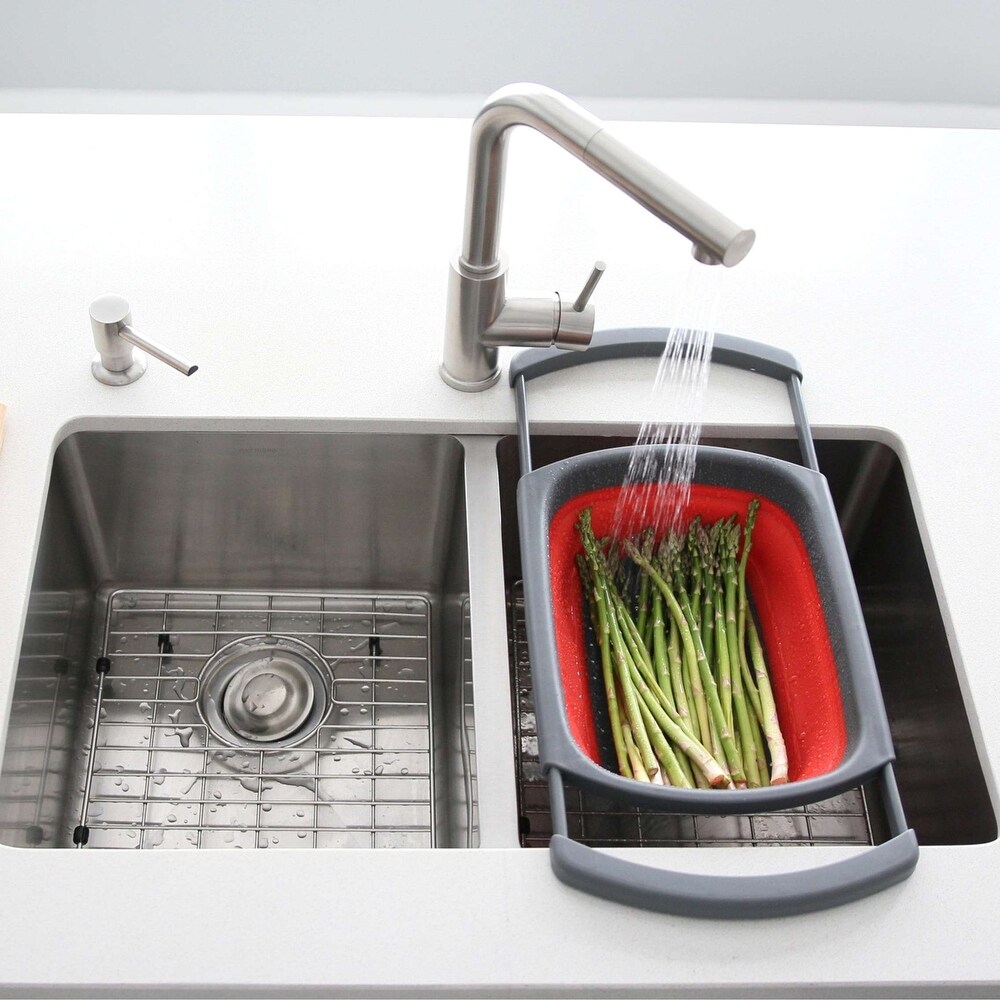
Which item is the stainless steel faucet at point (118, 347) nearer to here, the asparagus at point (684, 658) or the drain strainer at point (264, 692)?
the drain strainer at point (264, 692)

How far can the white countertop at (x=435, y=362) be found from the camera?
2.86 feet

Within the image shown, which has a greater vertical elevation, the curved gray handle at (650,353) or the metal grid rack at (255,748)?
the curved gray handle at (650,353)

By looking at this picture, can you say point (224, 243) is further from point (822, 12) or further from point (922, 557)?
point (822, 12)

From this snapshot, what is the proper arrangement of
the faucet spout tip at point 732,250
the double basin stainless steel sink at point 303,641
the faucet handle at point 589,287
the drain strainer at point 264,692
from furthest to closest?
the drain strainer at point 264,692 → the double basin stainless steel sink at point 303,641 → the faucet handle at point 589,287 → the faucet spout tip at point 732,250

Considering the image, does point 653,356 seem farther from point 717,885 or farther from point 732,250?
point 717,885

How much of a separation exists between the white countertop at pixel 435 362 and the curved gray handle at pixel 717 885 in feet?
0.05

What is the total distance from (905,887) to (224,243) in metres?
1.00

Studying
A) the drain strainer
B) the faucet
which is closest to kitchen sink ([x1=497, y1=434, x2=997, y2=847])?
the faucet

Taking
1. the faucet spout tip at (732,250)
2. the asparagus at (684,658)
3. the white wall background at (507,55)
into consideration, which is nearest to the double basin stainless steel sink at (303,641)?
the asparagus at (684,658)

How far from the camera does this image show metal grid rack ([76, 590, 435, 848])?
1.16 metres

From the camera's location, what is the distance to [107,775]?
118 cm

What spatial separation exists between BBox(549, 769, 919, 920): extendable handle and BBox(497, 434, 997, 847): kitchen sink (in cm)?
19

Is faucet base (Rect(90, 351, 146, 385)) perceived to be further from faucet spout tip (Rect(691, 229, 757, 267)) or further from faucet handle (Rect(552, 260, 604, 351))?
faucet spout tip (Rect(691, 229, 757, 267))

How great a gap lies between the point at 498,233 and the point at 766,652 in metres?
0.52
